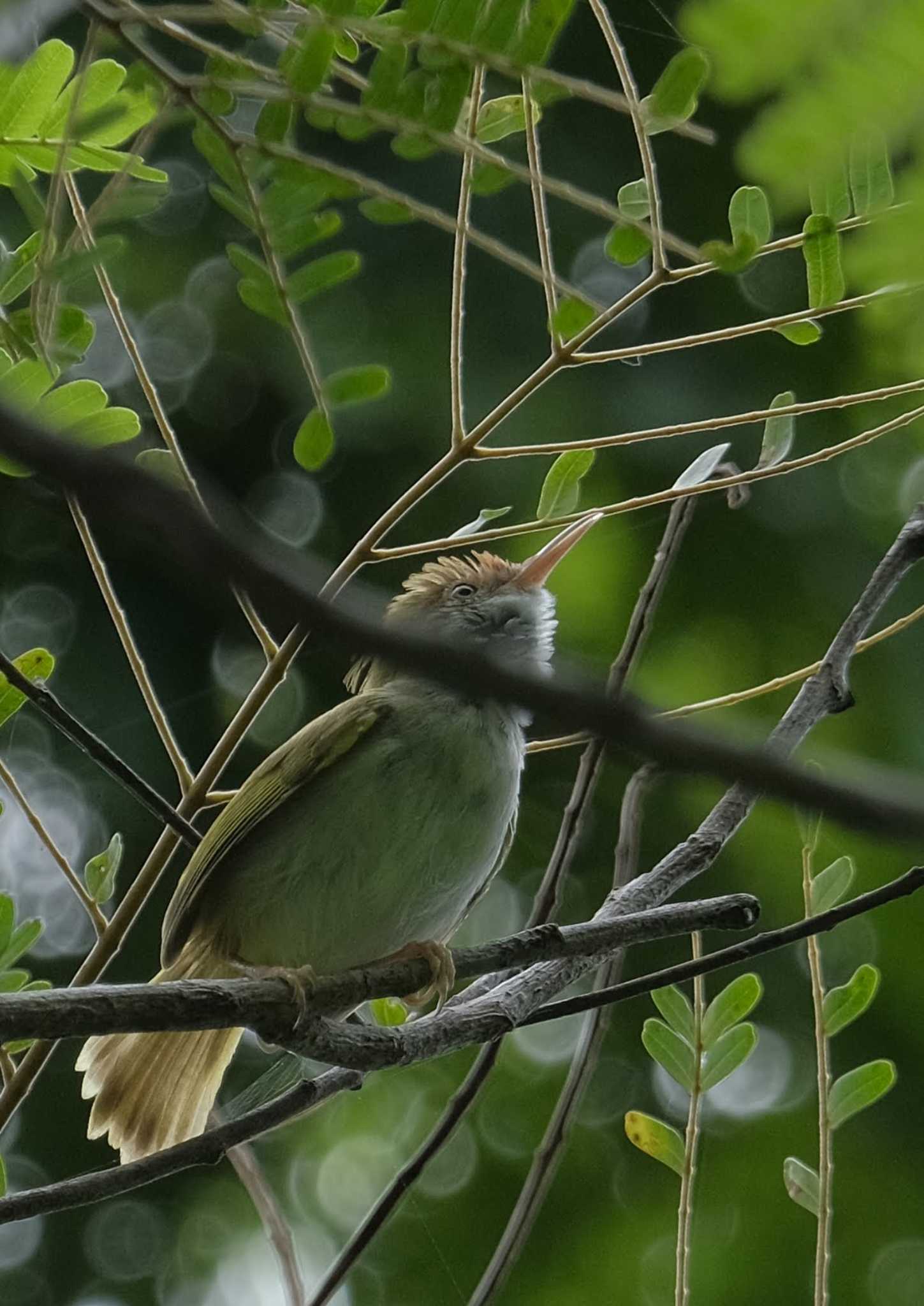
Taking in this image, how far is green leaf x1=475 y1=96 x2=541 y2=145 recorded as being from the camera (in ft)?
7.11

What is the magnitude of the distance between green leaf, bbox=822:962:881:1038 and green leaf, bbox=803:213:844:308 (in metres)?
1.03

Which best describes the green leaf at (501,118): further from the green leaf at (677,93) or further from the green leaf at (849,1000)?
the green leaf at (849,1000)

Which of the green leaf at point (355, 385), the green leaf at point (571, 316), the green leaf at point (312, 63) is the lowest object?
the green leaf at point (355, 385)

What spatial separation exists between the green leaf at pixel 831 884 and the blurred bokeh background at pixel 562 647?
2441mm

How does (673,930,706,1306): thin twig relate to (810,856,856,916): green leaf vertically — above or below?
below

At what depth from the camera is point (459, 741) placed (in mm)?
3115

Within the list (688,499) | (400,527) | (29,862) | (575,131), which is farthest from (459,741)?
(575,131)

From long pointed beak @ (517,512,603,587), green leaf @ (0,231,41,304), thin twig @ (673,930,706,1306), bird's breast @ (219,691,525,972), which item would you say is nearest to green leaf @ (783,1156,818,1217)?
thin twig @ (673,930,706,1306)

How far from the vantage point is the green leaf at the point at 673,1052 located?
8.21 feet

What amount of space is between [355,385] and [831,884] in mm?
1190

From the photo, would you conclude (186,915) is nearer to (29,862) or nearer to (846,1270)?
(29,862)

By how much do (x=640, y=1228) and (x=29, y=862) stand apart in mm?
2467

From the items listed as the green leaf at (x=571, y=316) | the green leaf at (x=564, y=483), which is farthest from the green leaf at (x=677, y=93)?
the green leaf at (x=564, y=483)

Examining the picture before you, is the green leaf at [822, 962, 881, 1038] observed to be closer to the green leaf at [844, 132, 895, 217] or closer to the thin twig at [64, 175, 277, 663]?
the thin twig at [64, 175, 277, 663]
